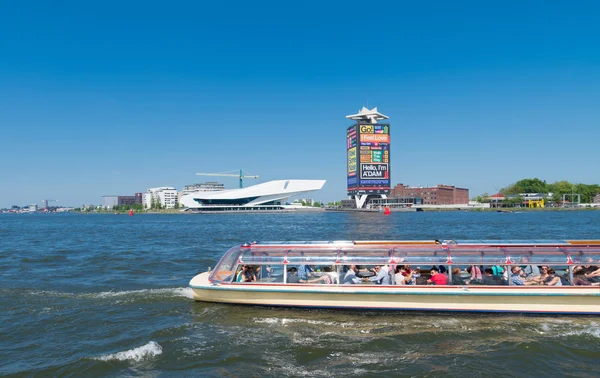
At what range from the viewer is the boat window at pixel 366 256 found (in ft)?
35.9

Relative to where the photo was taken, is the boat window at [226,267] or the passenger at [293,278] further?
the boat window at [226,267]

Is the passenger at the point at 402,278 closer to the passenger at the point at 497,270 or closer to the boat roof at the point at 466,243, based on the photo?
the boat roof at the point at 466,243

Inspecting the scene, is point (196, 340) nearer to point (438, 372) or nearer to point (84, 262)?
point (438, 372)

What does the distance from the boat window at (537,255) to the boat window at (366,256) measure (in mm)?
2984

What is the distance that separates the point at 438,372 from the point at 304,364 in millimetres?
2440

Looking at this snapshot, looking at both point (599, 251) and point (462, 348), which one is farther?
point (599, 251)

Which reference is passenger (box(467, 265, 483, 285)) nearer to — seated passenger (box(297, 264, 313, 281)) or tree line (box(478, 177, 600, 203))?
seated passenger (box(297, 264, 313, 281))

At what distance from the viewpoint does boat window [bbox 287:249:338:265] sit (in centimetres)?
1119

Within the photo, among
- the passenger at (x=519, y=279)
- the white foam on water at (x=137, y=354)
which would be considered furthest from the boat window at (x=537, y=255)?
the white foam on water at (x=137, y=354)

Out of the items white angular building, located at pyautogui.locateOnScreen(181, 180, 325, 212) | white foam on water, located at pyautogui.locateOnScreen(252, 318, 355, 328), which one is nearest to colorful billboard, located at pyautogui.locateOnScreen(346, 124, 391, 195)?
white angular building, located at pyautogui.locateOnScreen(181, 180, 325, 212)

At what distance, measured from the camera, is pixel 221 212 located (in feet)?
420

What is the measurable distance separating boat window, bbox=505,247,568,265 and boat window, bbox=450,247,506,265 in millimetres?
246

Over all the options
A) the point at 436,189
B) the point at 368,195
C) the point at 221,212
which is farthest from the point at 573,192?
the point at 221,212

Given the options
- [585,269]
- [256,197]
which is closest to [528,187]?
[256,197]
